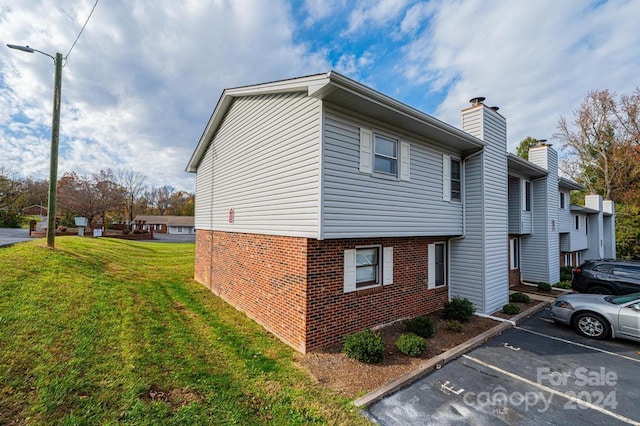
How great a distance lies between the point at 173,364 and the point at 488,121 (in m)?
11.8

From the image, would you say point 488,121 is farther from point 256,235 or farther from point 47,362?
point 47,362

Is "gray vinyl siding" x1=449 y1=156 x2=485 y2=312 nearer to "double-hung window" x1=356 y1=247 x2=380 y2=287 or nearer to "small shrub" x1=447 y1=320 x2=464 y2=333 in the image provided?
"small shrub" x1=447 y1=320 x2=464 y2=333

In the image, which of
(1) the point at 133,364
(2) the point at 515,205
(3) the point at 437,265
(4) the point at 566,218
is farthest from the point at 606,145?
(1) the point at 133,364

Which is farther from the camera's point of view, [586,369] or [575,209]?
[575,209]

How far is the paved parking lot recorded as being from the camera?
4.34 meters

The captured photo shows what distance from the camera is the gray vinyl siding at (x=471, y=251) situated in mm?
9219

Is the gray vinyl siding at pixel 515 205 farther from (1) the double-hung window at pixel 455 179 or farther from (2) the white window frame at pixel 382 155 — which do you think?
(2) the white window frame at pixel 382 155

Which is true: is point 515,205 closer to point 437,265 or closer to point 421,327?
point 437,265

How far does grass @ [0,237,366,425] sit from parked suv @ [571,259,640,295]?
12.9 metres

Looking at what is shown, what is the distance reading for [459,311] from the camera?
835cm

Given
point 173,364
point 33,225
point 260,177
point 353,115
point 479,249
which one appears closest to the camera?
point 173,364

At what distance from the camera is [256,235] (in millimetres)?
8242

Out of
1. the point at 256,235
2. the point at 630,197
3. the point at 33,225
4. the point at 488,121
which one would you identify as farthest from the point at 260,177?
the point at 630,197

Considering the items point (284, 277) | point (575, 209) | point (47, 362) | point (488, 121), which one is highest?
point (488, 121)
